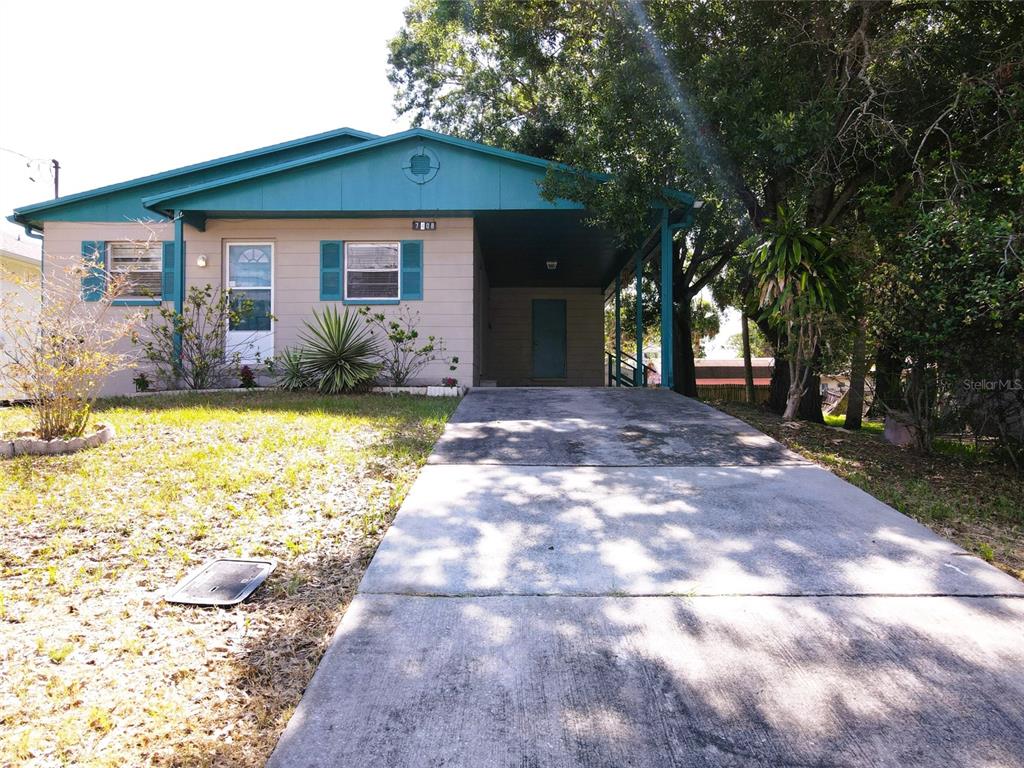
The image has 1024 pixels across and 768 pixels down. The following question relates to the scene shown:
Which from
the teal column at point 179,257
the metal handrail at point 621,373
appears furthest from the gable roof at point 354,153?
the metal handrail at point 621,373

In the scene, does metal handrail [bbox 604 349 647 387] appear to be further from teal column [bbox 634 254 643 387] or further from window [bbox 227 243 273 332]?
window [bbox 227 243 273 332]

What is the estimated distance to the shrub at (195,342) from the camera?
32.8ft

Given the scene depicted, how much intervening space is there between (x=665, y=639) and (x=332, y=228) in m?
9.69

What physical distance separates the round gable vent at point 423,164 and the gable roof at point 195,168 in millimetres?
2867

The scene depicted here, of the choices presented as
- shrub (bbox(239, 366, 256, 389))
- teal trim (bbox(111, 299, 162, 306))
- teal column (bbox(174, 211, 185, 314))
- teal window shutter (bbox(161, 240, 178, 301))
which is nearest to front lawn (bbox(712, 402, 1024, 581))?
shrub (bbox(239, 366, 256, 389))

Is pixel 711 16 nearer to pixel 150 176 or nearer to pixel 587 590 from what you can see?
pixel 587 590

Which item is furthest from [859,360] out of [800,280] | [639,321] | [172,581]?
[639,321]

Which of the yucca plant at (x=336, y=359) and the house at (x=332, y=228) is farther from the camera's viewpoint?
the house at (x=332, y=228)

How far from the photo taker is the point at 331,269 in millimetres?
10789

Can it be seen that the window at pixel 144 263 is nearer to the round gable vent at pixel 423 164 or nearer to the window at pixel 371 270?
the window at pixel 371 270

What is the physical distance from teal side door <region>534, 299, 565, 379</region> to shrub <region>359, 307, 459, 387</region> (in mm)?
6393

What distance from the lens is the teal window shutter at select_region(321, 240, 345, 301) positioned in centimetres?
1078

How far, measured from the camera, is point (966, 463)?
639 centimetres

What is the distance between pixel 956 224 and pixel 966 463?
2478 mm
